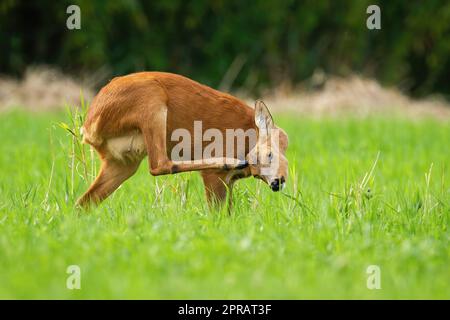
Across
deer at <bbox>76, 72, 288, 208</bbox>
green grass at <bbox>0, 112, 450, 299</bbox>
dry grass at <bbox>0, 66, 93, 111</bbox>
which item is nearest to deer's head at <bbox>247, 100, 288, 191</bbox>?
deer at <bbox>76, 72, 288, 208</bbox>

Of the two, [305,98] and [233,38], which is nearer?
[305,98]

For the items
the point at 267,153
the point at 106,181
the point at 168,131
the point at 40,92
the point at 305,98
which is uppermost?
the point at 40,92

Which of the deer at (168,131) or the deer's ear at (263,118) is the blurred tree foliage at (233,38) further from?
the deer's ear at (263,118)

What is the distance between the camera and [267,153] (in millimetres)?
5844

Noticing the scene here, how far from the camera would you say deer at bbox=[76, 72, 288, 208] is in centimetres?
583

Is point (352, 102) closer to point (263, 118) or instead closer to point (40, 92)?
point (40, 92)

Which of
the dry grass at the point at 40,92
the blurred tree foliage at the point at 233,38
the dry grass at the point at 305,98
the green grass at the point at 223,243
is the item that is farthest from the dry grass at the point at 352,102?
the green grass at the point at 223,243

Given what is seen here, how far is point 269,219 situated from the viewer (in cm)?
566

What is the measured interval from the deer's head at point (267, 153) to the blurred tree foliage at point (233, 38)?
11.1m

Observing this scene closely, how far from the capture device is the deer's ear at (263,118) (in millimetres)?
5863

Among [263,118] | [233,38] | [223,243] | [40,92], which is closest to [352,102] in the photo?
[233,38]

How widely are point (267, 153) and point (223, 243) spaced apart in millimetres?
1161

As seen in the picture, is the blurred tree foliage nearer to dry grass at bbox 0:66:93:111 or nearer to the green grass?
dry grass at bbox 0:66:93:111
